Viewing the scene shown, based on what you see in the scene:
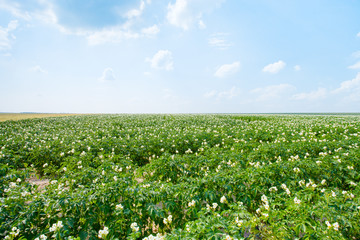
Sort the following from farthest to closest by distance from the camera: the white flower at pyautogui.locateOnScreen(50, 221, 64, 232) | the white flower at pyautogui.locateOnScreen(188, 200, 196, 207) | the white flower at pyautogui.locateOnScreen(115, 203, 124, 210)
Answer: the white flower at pyautogui.locateOnScreen(188, 200, 196, 207)
the white flower at pyautogui.locateOnScreen(115, 203, 124, 210)
the white flower at pyautogui.locateOnScreen(50, 221, 64, 232)

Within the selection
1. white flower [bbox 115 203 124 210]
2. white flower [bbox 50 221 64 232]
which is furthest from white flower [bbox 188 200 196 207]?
white flower [bbox 50 221 64 232]

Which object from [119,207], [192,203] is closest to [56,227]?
[119,207]

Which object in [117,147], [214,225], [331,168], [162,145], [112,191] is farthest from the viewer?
[162,145]

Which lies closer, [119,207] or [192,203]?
[119,207]

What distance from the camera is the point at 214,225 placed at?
7.45 ft

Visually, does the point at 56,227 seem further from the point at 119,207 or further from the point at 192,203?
the point at 192,203

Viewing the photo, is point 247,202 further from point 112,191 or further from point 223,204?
point 112,191

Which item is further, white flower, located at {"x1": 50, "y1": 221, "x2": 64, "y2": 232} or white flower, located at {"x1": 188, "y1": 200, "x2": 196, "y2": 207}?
white flower, located at {"x1": 188, "y1": 200, "x2": 196, "y2": 207}

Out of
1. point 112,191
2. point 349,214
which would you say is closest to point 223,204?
point 349,214

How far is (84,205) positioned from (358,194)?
504cm

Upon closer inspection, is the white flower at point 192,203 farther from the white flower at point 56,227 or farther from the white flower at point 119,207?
the white flower at point 56,227

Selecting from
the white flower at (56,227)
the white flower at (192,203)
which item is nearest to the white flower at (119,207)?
the white flower at (56,227)

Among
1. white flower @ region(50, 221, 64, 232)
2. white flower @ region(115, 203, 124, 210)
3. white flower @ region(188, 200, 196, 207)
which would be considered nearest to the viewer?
white flower @ region(50, 221, 64, 232)

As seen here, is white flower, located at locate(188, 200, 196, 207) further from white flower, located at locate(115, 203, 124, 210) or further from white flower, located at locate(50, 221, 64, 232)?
white flower, located at locate(50, 221, 64, 232)
